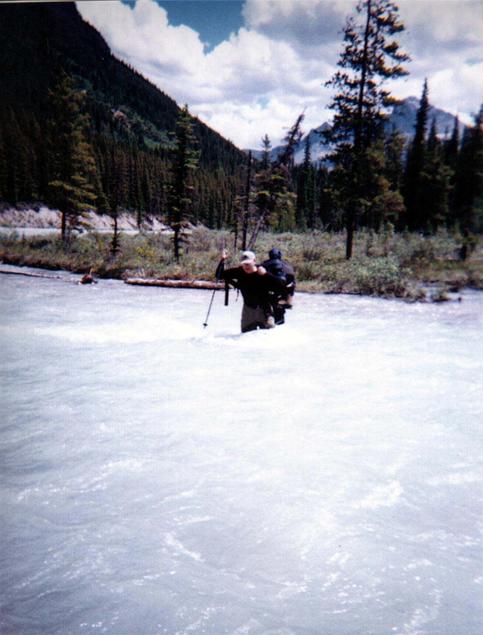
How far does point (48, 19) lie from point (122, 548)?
26646 cm

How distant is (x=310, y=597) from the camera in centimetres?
291

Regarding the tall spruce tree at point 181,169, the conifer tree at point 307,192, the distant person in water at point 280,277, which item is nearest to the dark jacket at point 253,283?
the distant person in water at point 280,277

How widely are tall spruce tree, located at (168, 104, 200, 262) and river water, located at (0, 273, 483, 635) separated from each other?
2050cm

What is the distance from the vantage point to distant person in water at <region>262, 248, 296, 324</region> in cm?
885

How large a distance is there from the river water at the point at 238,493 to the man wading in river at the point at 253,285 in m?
1.02

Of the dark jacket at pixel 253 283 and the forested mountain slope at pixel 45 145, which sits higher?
the forested mountain slope at pixel 45 145

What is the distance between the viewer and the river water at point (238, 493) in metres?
2.81

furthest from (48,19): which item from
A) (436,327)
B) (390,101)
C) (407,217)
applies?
(436,327)

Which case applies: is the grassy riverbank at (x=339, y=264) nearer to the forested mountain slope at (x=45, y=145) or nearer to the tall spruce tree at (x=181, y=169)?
the tall spruce tree at (x=181, y=169)

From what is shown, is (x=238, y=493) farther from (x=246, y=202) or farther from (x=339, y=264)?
(x=246, y=202)

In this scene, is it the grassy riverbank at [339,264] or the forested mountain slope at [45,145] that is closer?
the grassy riverbank at [339,264]

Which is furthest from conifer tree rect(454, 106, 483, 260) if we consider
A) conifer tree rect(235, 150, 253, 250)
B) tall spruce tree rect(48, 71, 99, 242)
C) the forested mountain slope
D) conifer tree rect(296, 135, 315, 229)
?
conifer tree rect(296, 135, 315, 229)

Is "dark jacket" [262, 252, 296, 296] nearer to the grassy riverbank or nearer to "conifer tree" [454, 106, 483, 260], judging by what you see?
the grassy riverbank

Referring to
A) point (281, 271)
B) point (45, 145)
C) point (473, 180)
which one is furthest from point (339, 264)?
point (45, 145)
